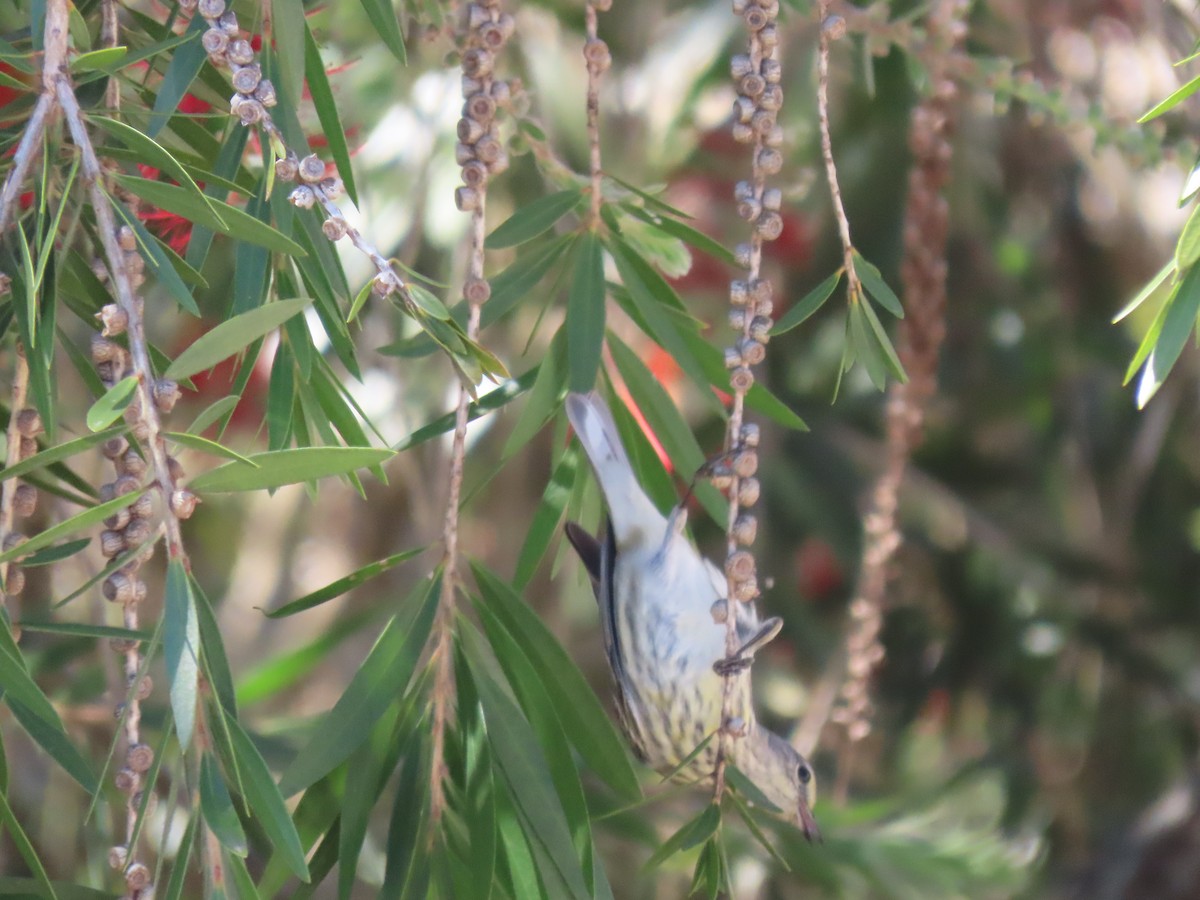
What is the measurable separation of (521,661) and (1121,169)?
2486 millimetres

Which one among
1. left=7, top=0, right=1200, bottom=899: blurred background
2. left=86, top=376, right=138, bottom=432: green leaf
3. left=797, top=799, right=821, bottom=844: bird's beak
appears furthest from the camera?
left=7, top=0, right=1200, bottom=899: blurred background

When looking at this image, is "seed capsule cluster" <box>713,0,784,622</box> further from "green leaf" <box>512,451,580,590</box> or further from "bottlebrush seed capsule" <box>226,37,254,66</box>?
"bottlebrush seed capsule" <box>226,37,254,66</box>

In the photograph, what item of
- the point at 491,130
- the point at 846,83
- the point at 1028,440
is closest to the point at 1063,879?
the point at 1028,440

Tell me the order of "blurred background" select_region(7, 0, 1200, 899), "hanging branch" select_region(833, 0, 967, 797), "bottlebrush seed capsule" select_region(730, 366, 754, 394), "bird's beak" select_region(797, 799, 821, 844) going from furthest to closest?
"blurred background" select_region(7, 0, 1200, 899) < "bird's beak" select_region(797, 799, 821, 844) < "hanging branch" select_region(833, 0, 967, 797) < "bottlebrush seed capsule" select_region(730, 366, 754, 394)

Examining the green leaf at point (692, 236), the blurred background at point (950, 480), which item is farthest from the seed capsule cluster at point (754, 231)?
the blurred background at point (950, 480)

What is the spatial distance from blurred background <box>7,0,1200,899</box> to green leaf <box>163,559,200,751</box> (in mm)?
1651

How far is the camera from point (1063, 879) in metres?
2.97

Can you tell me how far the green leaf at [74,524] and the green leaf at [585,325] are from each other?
42cm

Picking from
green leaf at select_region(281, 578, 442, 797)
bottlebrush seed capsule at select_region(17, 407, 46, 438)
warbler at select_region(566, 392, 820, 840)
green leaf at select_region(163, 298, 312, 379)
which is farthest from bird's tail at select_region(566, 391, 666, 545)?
bottlebrush seed capsule at select_region(17, 407, 46, 438)

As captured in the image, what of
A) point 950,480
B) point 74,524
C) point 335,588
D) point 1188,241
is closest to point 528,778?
point 335,588

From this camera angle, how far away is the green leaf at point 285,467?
0.89 meters

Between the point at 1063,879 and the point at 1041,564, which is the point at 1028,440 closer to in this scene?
the point at 1041,564

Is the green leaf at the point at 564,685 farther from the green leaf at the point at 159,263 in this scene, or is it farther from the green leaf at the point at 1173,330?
the green leaf at the point at 1173,330

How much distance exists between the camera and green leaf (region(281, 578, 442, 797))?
41.0 inches
